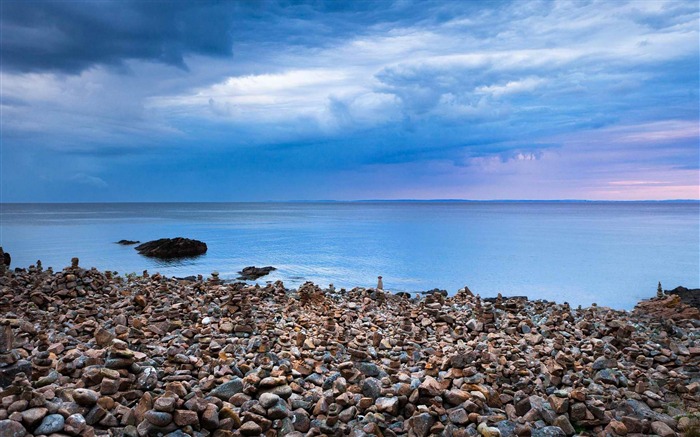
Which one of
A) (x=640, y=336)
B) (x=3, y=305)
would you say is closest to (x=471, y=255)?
(x=640, y=336)

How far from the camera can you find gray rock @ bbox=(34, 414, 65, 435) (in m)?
4.70

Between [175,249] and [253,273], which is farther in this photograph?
[175,249]

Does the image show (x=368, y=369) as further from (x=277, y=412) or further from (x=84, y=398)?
(x=84, y=398)

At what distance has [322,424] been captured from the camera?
18.1 feet

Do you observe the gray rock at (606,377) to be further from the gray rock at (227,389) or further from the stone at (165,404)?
the stone at (165,404)

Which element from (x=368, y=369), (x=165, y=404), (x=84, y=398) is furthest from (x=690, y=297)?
(x=84, y=398)

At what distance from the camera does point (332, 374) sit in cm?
666

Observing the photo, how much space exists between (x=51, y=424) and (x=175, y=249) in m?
37.1

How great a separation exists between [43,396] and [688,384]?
28.5 feet

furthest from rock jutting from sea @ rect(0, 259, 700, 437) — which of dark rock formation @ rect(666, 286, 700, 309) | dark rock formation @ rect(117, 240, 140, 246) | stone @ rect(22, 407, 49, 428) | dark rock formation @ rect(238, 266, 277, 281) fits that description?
dark rock formation @ rect(117, 240, 140, 246)

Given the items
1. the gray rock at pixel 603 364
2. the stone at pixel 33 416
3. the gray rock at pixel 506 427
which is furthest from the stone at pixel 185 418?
the gray rock at pixel 603 364

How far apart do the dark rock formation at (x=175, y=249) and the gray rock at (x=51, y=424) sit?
35.7 m

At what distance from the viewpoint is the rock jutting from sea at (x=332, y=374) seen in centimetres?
531

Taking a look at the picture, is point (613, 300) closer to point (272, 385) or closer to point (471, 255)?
point (471, 255)
